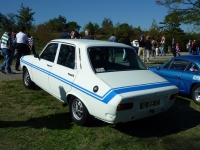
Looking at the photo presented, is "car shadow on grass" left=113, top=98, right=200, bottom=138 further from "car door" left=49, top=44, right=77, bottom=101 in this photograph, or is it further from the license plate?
"car door" left=49, top=44, right=77, bottom=101

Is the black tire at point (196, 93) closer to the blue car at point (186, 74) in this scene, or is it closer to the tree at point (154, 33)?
the blue car at point (186, 74)

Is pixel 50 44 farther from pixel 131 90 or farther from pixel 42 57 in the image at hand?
pixel 131 90

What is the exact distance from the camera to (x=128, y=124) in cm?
489

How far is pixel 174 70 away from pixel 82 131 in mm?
3999

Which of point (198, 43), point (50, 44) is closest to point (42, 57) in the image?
point (50, 44)

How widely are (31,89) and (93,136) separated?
11.7 feet

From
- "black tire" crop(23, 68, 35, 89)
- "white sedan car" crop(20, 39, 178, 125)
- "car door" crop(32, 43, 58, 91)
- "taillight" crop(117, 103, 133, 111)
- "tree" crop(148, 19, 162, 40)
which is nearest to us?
"taillight" crop(117, 103, 133, 111)

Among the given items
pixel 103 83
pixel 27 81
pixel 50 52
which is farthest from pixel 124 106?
pixel 27 81

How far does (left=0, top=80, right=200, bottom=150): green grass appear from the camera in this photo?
3.92m

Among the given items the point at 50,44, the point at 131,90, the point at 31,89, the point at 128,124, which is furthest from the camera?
the point at 31,89

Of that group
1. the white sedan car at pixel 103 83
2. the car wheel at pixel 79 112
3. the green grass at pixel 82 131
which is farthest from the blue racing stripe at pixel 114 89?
the green grass at pixel 82 131

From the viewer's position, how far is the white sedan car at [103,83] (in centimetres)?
392

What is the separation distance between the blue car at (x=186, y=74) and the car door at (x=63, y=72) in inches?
139

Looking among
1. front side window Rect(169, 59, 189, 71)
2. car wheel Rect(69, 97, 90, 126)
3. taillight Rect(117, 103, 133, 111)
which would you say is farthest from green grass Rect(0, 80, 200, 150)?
front side window Rect(169, 59, 189, 71)
